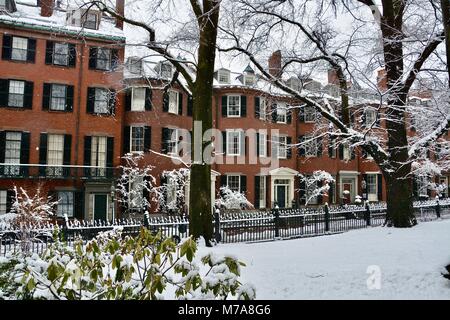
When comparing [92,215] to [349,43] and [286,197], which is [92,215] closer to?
[286,197]

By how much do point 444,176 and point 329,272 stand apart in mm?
43446

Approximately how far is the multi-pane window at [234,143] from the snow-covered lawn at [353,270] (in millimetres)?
19891

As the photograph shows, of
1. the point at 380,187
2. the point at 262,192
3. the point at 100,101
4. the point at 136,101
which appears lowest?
the point at 262,192

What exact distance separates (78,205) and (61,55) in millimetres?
10494

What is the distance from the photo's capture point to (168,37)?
44.8 ft

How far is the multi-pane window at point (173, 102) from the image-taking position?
93.7ft

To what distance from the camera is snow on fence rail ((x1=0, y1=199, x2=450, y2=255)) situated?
12961 millimetres

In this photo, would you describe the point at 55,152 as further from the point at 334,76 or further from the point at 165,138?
the point at 334,76

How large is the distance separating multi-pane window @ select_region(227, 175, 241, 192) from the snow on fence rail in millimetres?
12211

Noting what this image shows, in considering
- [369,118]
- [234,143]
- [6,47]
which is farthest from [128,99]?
[369,118]

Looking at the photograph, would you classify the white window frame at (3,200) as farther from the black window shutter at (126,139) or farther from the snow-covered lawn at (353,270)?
the snow-covered lawn at (353,270)

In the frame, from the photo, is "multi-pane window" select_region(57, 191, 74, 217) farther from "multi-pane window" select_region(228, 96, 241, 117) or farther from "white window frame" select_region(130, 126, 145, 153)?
"multi-pane window" select_region(228, 96, 241, 117)

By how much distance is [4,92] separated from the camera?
2339 cm
